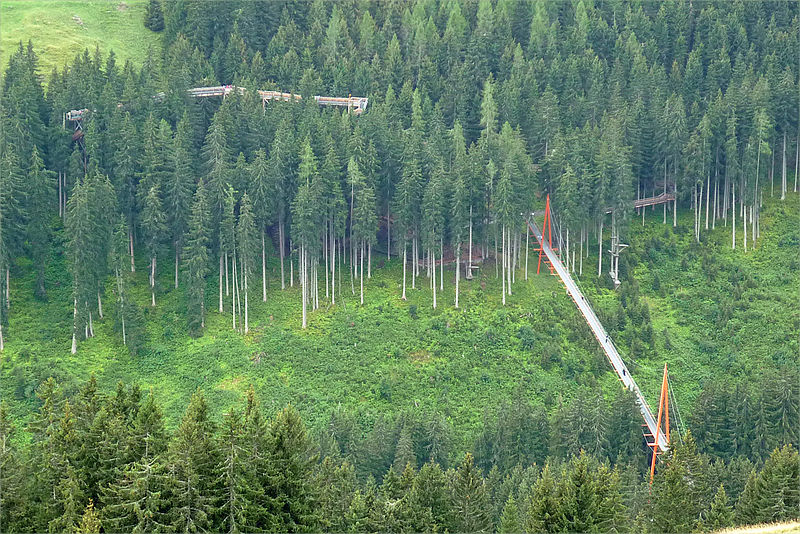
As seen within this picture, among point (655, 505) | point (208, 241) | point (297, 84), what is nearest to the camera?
point (655, 505)

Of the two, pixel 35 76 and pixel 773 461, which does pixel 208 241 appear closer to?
pixel 35 76

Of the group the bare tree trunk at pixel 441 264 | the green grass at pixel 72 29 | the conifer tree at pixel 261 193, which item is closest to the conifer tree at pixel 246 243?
the conifer tree at pixel 261 193

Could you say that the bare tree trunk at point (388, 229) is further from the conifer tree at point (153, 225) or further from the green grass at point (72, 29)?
the green grass at point (72, 29)

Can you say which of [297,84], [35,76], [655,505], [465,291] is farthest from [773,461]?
[35,76]

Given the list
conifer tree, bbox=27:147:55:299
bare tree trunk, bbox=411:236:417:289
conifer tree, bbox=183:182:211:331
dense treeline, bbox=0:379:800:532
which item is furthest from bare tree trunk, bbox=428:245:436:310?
dense treeline, bbox=0:379:800:532

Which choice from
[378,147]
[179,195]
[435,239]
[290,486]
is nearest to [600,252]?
[435,239]

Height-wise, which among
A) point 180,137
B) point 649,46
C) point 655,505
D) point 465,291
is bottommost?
point 655,505

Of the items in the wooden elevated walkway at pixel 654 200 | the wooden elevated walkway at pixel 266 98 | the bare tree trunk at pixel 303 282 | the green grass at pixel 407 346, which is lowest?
the green grass at pixel 407 346
